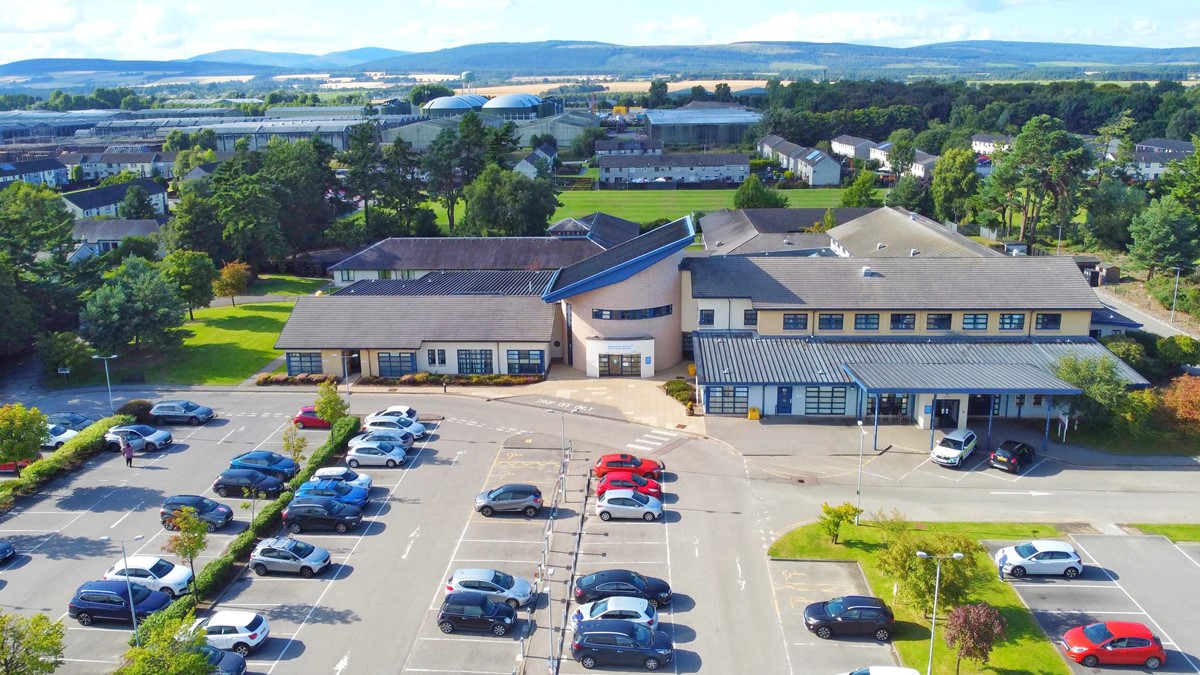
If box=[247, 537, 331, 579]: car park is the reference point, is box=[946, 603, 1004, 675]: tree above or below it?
above

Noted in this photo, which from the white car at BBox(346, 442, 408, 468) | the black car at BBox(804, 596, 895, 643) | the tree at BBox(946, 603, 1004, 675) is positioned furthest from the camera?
the white car at BBox(346, 442, 408, 468)

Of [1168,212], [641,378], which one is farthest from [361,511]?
[1168,212]

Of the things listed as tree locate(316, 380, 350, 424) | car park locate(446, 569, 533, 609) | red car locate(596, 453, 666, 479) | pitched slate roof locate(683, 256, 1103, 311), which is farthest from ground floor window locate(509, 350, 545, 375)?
car park locate(446, 569, 533, 609)

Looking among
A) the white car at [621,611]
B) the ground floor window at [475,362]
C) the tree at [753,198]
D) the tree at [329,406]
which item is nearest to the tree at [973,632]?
the white car at [621,611]

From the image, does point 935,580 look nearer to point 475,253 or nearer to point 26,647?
point 26,647

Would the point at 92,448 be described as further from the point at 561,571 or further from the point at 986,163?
the point at 986,163

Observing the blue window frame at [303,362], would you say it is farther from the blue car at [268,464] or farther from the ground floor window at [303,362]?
the blue car at [268,464]

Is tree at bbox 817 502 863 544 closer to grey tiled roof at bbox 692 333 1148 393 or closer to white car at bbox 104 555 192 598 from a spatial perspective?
grey tiled roof at bbox 692 333 1148 393
